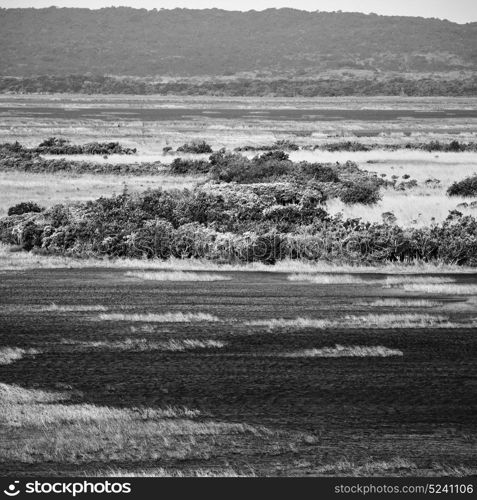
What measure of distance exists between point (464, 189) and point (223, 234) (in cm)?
1744

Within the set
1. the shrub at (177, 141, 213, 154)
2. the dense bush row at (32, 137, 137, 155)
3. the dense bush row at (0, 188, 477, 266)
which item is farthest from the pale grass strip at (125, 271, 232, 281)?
the shrub at (177, 141, 213, 154)

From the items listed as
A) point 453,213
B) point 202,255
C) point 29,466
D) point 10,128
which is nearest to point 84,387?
point 29,466

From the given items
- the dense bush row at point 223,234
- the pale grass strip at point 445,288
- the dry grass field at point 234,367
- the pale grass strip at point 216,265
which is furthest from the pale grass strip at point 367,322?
the dense bush row at point 223,234

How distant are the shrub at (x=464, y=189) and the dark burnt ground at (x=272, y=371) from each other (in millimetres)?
20528

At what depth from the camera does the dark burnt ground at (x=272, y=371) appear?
1459 cm

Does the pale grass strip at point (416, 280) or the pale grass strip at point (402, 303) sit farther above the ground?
the pale grass strip at point (402, 303)

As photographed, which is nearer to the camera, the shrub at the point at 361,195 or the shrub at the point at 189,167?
the shrub at the point at 361,195

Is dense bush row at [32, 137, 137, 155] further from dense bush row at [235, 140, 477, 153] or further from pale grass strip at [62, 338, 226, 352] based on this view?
pale grass strip at [62, 338, 226, 352]

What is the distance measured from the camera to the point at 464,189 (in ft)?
156

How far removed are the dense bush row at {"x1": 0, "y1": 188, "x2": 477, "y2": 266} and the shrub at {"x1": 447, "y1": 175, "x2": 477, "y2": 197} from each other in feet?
28.1

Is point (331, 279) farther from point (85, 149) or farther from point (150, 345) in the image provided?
point (85, 149)

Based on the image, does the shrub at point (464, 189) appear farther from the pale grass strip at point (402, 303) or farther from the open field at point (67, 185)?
the pale grass strip at point (402, 303)

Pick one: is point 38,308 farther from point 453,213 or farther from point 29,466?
point 453,213

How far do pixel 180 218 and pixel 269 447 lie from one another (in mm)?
23716
